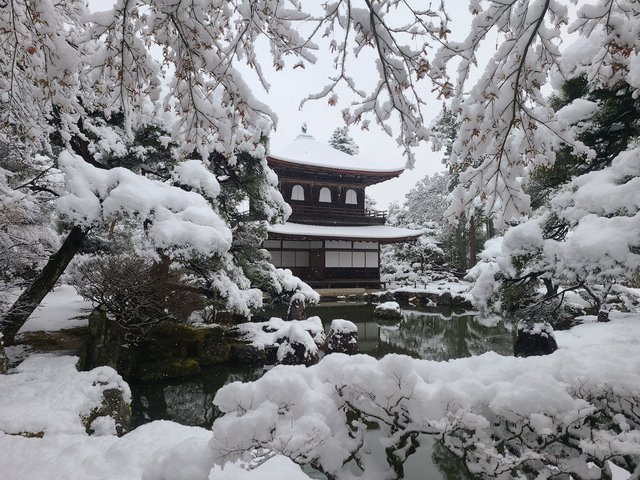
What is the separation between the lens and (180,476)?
80.2 inches

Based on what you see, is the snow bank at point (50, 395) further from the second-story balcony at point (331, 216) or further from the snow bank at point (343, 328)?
the second-story balcony at point (331, 216)

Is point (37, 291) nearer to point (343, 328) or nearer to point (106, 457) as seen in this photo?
point (106, 457)

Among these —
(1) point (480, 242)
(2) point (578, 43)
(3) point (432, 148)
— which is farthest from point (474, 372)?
(1) point (480, 242)

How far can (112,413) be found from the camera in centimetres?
396

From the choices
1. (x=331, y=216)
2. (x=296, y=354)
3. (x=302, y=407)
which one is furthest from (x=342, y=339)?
(x=331, y=216)

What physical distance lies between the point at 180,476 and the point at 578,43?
22.8ft

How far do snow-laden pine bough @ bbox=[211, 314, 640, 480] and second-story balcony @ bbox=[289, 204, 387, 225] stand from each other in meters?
16.9

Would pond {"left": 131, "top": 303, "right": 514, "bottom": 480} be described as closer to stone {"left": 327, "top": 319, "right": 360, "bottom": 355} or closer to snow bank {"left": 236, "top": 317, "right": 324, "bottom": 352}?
stone {"left": 327, "top": 319, "right": 360, "bottom": 355}

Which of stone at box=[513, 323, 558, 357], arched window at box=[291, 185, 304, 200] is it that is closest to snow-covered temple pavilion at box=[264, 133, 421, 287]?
arched window at box=[291, 185, 304, 200]

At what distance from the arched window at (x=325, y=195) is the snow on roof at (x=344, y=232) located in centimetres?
179

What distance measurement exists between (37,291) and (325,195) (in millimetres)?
15789

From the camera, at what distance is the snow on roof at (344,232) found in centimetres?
1748

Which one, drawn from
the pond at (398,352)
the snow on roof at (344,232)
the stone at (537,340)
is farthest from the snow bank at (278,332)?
the snow on roof at (344,232)

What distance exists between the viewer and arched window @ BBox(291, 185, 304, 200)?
19.7 metres
